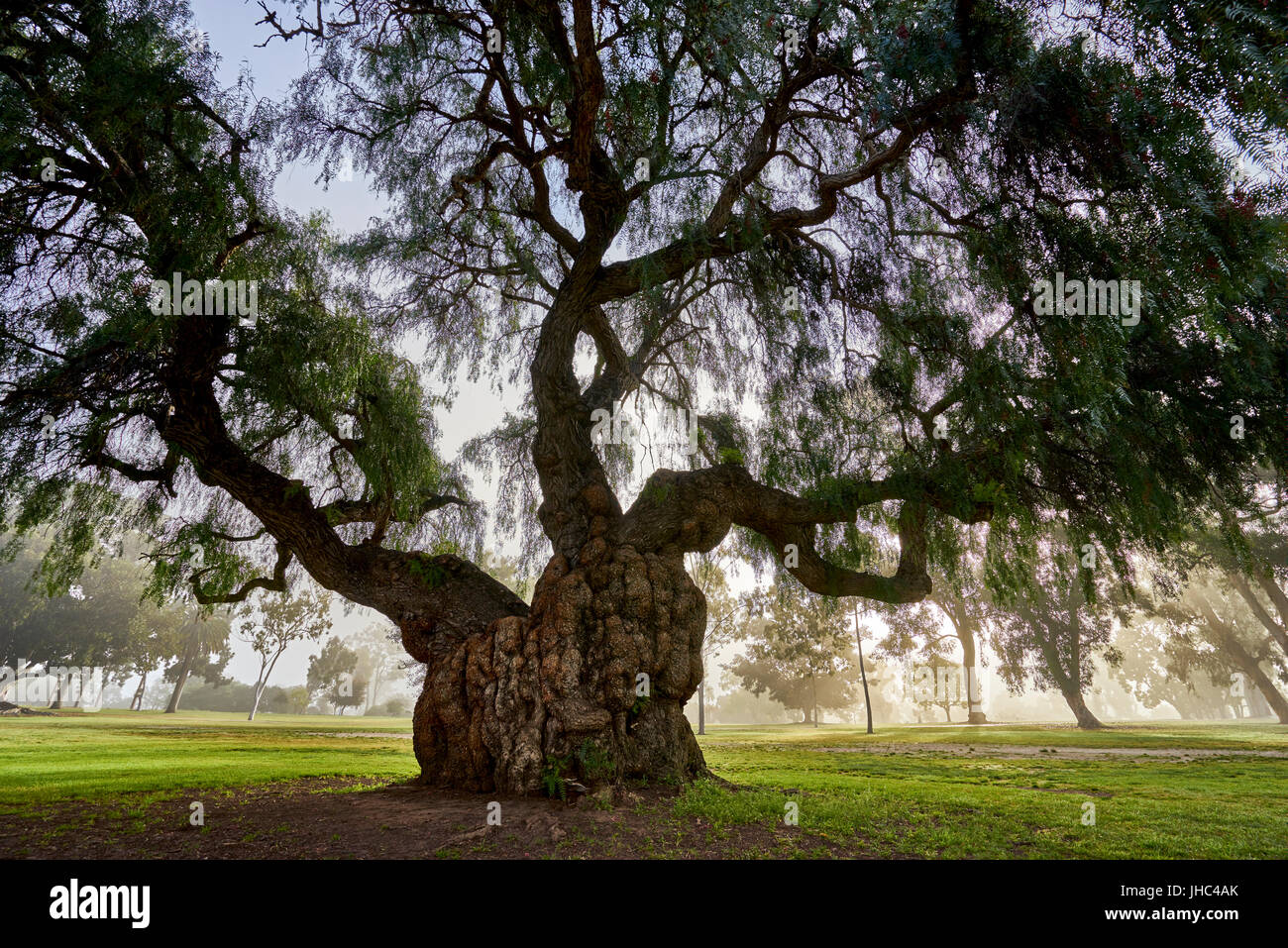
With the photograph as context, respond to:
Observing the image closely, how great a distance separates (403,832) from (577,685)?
1.69 metres

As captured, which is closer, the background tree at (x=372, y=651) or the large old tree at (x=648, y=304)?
the large old tree at (x=648, y=304)

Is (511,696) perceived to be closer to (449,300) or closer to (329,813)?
(329,813)

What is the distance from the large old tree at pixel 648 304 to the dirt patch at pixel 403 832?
680 mm

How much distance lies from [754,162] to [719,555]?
5418 millimetres

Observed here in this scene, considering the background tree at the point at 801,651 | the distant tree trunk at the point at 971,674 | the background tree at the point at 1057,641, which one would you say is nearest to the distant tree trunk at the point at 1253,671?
the background tree at the point at 1057,641

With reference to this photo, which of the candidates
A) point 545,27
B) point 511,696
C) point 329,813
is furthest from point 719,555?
point 545,27

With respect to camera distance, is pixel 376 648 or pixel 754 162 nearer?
pixel 754 162

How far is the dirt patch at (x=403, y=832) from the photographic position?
4.00 metres

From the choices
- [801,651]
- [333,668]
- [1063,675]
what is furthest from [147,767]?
[333,668]

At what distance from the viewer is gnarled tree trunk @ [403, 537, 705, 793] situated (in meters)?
5.48

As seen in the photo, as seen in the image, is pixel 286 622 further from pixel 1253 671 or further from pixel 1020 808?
pixel 1253 671

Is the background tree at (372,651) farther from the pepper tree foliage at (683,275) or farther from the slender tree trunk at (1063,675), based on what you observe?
the pepper tree foliage at (683,275)

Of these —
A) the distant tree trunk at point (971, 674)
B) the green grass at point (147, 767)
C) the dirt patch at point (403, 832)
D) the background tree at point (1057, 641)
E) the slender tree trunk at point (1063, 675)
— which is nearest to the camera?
the dirt patch at point (403, 832)

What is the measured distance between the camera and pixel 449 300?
336 inches
